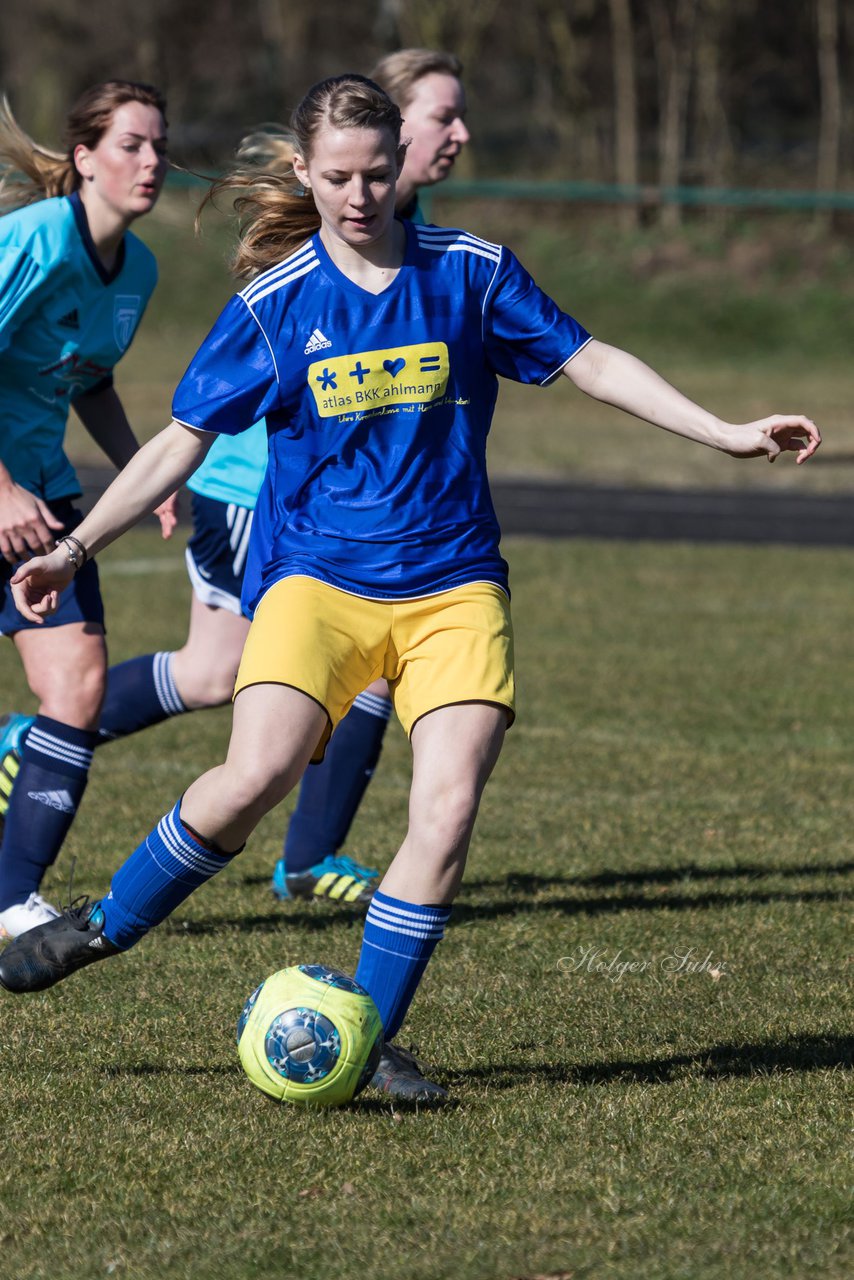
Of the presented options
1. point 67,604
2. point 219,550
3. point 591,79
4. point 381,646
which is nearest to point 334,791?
point 219,550

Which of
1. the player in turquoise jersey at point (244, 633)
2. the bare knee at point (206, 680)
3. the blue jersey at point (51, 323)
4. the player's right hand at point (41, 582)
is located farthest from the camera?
the bare knee at point (206, 680)

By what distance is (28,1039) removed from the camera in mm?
4438

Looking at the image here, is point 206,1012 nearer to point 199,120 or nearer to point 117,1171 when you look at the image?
point 117,1171

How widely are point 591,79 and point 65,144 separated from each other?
28347mm

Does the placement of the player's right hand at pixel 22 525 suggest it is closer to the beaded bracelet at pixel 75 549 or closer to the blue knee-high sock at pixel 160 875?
the beaded bracelet at pixel 75 549

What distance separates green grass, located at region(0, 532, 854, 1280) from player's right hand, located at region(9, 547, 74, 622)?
1050mm

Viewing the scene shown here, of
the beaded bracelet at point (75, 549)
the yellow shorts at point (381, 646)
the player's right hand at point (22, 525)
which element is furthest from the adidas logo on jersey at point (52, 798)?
the yellow shorts at point (381, 646)

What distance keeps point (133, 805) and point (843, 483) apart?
13612 millimetres

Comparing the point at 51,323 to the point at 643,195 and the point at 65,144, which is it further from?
the point at 643,195

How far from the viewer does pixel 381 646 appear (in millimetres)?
4012

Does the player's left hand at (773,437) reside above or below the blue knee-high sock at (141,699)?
above

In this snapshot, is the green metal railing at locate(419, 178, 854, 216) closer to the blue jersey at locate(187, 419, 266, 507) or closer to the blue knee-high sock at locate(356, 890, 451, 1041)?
the blue jersey at locate(187, 419, 266, 507)

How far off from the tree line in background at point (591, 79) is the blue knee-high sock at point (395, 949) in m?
25.5

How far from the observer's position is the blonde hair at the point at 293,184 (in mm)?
3918
